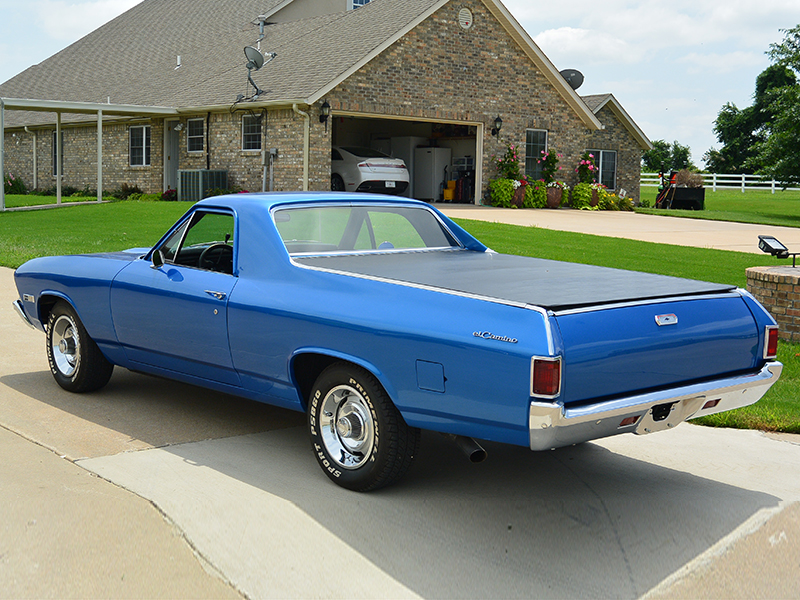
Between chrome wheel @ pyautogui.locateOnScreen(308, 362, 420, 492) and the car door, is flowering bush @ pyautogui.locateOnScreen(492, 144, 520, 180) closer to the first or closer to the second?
the car door

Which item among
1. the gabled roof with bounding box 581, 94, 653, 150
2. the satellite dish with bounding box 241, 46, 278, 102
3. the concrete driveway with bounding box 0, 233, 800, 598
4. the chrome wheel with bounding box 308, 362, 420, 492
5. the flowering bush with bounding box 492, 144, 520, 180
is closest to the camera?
the concrete driveway with bounding box 0, 233, 800, 598

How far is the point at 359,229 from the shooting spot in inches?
232

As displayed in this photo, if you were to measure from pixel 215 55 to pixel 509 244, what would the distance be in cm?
1982

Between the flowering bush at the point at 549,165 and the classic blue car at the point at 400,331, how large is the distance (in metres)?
23.6

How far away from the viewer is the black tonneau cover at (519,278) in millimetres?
4270

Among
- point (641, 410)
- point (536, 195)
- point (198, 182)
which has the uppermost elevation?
point (198, 182)

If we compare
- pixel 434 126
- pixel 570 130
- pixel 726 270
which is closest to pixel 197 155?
pixel 434 126

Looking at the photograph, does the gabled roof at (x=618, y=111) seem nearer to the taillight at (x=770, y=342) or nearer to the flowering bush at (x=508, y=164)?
the flowering bush at (x=508, y=164)

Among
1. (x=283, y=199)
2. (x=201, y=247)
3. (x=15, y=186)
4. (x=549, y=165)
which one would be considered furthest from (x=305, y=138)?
(x=283, y=199)

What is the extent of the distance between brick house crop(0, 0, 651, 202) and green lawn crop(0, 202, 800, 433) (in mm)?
4235

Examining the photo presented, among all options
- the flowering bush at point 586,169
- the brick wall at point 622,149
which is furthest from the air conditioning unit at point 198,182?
the brick wall at point 622,149

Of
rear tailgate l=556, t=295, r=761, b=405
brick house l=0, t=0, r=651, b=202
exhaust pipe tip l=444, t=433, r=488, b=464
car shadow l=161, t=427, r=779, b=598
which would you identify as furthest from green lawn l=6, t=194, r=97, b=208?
rear tailgate l=556, t=295, r=761, b=405

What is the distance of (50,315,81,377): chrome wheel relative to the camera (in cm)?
660

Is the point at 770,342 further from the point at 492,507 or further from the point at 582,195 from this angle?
the point at 582,195
